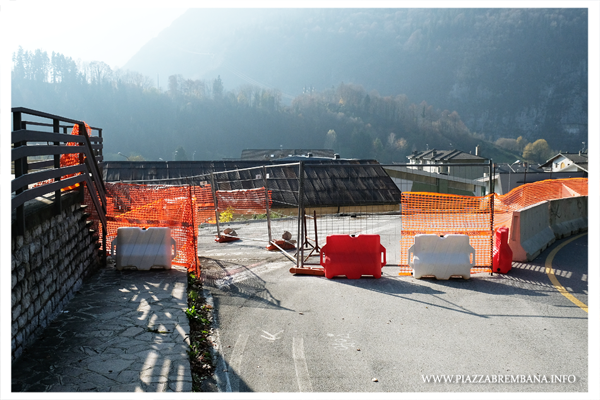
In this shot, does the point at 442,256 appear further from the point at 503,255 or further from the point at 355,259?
the point at 355,259

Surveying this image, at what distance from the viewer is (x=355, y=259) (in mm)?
9594

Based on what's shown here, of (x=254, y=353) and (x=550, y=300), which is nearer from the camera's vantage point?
(x=254, y=353)

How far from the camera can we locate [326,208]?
125 ft

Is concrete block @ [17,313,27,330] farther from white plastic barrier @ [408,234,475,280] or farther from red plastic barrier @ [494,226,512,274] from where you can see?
red plastic barrier @ [494,226,512,274]

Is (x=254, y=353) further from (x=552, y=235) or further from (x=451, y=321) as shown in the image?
(x=552, y=235)

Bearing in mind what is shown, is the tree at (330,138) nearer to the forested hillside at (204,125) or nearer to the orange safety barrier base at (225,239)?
the forested hillside at (204,125)

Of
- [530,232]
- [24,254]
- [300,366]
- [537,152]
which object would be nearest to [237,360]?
[300,366]

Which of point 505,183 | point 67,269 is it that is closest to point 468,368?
point 67,269

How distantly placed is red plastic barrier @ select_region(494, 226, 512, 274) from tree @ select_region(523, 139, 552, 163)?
18140 centimetres

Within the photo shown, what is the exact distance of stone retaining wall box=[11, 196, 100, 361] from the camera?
17.5 ft

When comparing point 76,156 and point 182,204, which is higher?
point 76,156

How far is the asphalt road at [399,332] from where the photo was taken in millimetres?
5070
